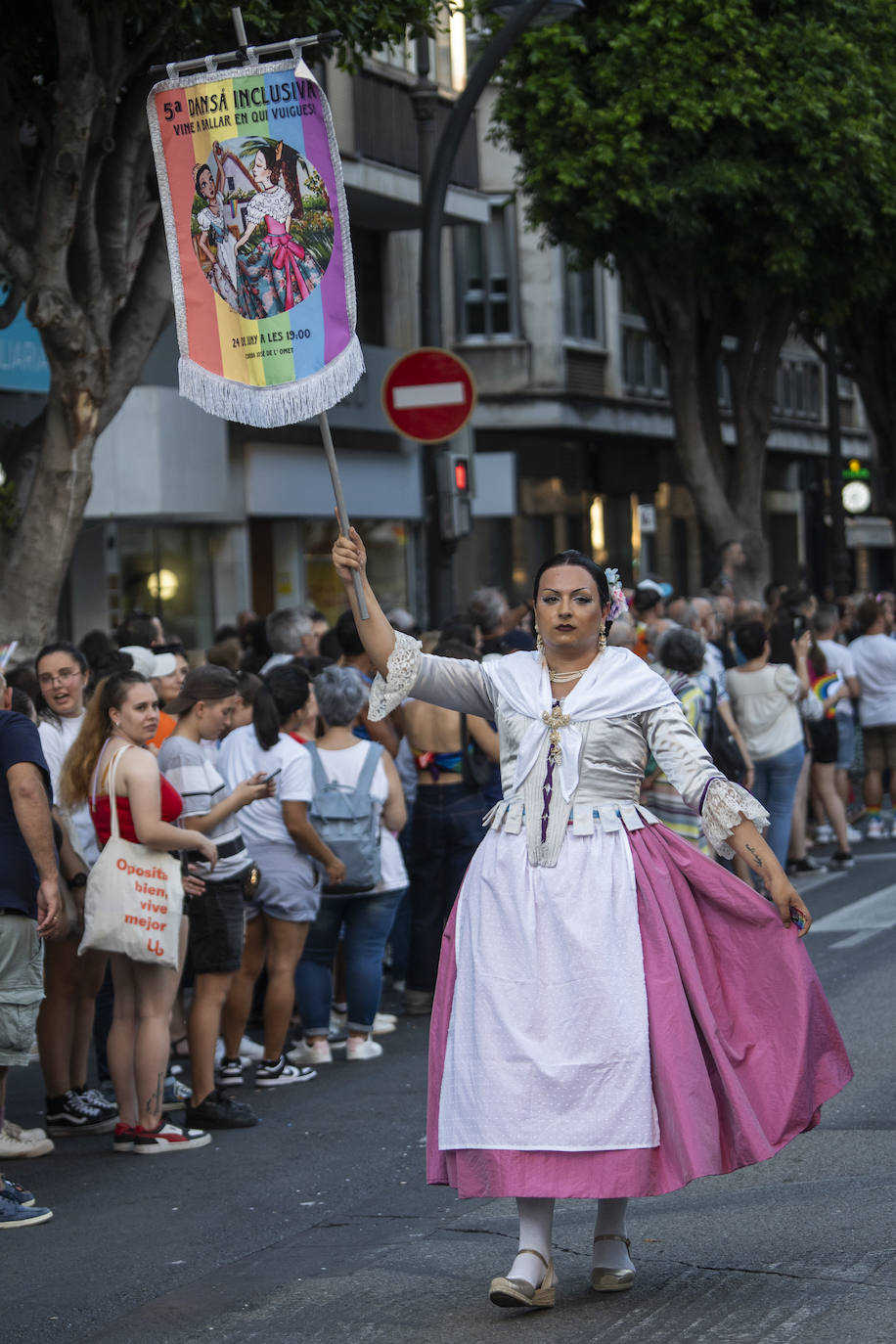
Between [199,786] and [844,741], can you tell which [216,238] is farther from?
[844,741]

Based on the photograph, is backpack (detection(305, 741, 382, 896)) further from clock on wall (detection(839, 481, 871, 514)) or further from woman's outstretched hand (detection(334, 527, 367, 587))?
clock on wall (detection(839, 481, 871, 514))

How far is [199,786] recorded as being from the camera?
26.4 ft

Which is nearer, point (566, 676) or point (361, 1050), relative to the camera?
point (566, 676)

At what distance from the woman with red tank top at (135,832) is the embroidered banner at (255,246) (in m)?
1.95

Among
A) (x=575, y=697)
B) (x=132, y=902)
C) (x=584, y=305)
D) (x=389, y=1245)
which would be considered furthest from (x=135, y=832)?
(x=584, y=305)

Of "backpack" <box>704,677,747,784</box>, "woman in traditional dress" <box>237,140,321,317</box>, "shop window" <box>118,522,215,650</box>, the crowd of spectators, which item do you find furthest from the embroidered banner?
"shop window" <box>118,522,215,650</box>

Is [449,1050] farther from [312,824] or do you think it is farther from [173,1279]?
[312,824]

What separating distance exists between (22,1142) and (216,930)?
3.50 feet

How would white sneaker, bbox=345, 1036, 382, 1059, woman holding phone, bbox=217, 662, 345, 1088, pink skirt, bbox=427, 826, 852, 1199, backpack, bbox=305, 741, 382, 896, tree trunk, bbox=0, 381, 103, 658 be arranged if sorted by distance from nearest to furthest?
pink skirt, bbox=427, 826, 852, 1199 < woman holding phone, bbox=217, 662, 345, 1088 < backpack, bbox=305, 741, 382, 896 < white sneaker, bbox=345, 1036, 382, 1059 < tree trunk, bbox=0, 381, 103, 658

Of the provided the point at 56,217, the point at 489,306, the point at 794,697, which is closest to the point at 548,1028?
the point at 56,217

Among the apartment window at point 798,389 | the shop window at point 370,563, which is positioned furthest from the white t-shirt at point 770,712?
the apartment window at point 798,389

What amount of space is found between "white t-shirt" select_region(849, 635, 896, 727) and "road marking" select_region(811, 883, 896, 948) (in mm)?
3581

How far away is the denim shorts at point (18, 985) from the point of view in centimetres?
673

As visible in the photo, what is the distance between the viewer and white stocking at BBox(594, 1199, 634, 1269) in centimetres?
525
